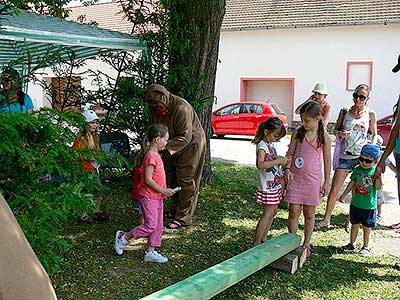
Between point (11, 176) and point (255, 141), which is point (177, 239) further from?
point (11, 176)

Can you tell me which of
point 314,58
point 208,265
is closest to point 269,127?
point 208,265

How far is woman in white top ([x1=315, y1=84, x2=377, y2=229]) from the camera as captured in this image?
261 inches

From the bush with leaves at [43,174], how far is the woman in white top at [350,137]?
420 centimetres

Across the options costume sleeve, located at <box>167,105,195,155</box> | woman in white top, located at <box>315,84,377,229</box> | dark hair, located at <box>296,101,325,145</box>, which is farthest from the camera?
woman in white top, located at <box>315,84,377,229</box>

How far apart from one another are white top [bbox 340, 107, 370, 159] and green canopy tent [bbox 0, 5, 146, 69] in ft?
10.9

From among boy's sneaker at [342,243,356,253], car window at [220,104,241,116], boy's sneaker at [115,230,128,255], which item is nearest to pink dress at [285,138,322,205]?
boy's sneaker at [342,243,356,253]

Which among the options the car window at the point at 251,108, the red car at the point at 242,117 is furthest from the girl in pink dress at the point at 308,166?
the car window at the point at 251,108

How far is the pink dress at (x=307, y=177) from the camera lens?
17.1 ft

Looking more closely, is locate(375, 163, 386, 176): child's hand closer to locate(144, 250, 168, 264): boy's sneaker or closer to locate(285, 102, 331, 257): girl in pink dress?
locate(285, 102, 331, 257): girl in pink dress

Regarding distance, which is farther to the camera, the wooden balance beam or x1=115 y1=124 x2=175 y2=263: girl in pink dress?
x1=115 y1=124 x2=175 y2=263: girl in pink dress

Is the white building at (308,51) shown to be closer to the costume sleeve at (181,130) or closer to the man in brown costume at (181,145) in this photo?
the man in brown costume at (181,145)

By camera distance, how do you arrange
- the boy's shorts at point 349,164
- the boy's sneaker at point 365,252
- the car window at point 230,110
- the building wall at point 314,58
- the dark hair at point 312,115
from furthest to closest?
the building wall at point 314,58 → the car window at point 230,110 → the boy's shorts at point 349,164 → the boy's sneaker at point 365,252 → the dark hair at point 312,115

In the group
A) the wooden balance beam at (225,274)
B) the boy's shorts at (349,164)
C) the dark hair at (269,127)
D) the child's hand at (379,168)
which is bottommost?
the wooden balance beam at (225,274)

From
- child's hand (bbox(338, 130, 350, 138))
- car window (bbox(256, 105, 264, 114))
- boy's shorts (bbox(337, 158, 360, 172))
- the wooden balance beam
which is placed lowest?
the wooden balance beam
